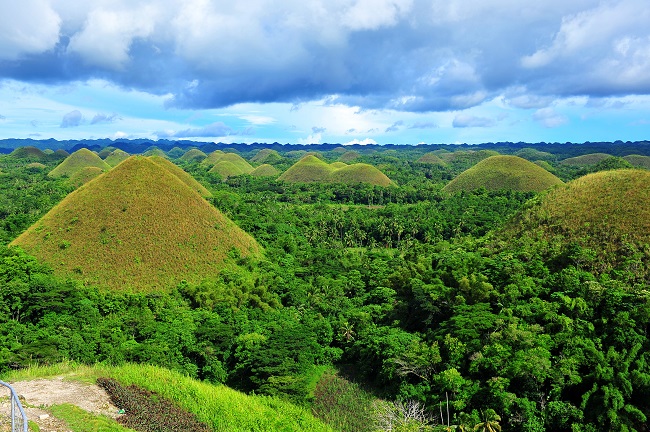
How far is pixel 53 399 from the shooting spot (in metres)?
14.4

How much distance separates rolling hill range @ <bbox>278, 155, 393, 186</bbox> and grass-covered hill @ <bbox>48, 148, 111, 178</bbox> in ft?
159

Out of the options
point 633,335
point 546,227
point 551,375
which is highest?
point 546,227

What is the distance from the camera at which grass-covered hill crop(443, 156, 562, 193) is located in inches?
3209

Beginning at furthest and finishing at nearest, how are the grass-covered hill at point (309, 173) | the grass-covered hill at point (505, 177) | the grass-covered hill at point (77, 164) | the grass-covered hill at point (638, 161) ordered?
the grass-covered hill at point (638, 161) → the grass-covered hill at point (309, 173) → the grass-covered hill at point (77, 164) → the grass-covered hill at point (505, 177)

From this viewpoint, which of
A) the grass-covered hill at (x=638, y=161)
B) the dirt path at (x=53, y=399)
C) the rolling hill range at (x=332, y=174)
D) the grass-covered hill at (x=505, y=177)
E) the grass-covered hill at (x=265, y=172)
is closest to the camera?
the dirt path at (x=53, y=399)

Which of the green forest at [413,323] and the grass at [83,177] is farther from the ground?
the grass at [83,177]

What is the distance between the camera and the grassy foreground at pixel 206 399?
1623 centimetres

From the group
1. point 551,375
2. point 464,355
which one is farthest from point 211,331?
point 551,375

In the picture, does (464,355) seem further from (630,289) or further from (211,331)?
(211,331)

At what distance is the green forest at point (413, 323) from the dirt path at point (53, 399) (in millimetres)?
4511

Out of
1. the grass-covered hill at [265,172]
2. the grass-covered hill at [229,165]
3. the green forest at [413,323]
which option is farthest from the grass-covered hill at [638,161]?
the grass-covered hill at [229,165]

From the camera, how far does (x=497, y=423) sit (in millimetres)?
16906

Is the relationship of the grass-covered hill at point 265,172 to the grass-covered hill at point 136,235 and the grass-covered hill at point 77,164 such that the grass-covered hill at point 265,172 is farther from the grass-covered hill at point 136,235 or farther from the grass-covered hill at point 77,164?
the grass-covered hill at point 136,235

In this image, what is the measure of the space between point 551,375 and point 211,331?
54.7ft
